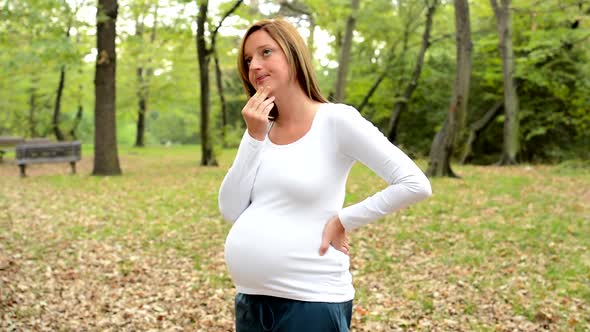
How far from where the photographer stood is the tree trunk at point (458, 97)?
49.2 feet

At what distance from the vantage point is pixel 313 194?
6.96 ft

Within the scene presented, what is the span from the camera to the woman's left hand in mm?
2139

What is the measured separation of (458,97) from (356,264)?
29.5ft

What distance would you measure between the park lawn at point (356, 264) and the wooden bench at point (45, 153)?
4690 mm

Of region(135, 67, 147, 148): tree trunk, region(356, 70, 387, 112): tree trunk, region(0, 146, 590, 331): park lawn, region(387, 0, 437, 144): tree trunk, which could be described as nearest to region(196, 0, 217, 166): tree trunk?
region(0, 146, 590, 331): park lawn

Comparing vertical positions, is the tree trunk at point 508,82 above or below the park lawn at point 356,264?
above

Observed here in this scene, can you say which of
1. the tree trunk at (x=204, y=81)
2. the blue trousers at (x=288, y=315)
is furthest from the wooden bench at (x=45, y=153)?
→ the blue trousers at (x=288, y=315)

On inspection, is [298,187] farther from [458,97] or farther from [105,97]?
[105,97]

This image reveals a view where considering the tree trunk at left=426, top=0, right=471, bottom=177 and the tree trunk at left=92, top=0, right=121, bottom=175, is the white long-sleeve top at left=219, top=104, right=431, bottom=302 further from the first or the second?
the tree trunk at left=92, top=0, right=121, bottom=175

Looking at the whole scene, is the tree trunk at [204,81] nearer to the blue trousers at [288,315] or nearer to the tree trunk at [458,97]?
the tree trunk at [458,97]

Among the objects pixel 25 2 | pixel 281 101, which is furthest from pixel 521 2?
pixel 281 101

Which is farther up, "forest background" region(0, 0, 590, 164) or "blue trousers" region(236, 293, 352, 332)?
"forest background" region(0, 0, 590, 164)

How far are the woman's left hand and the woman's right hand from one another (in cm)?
40

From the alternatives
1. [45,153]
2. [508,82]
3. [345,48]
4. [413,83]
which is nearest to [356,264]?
[45,153]
